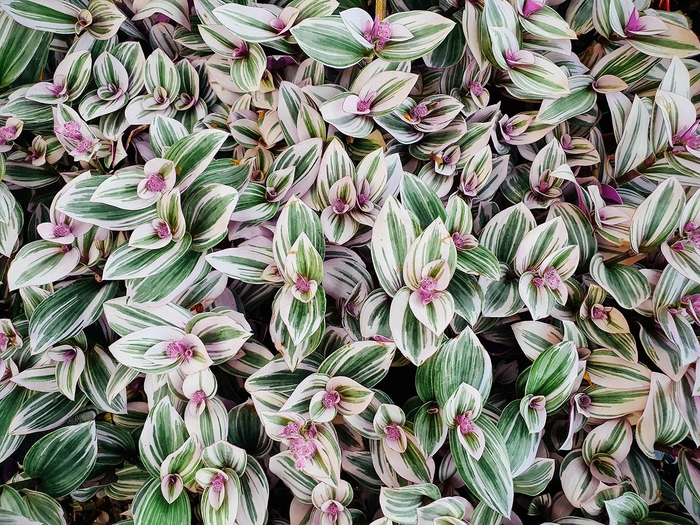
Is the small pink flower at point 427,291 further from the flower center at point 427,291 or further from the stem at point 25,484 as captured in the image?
the stem at point 25,484

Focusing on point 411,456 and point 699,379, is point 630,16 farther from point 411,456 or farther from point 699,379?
point 411,456

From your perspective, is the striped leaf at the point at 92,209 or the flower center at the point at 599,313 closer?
the striped leaf at the point at 92,209

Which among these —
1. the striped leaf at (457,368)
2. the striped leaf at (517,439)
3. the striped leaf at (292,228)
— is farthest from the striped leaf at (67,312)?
the striped leaf at (517,439)

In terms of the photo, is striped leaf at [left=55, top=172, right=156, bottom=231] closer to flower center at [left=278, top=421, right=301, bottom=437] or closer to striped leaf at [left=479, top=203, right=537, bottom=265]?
flower center at [left=278, top=421, right=301, bottom=437]

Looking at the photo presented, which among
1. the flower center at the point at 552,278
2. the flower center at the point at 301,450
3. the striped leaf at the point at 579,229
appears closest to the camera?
the flower center at the point at 301,450

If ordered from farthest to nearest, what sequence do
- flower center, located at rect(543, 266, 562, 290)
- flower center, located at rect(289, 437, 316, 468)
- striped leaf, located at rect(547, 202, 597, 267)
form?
striped leaf, located at rect(547, 202, 597, 267)
flower center, located at rect(543, 266, 562, 290)
flower center, located at rect(289, 437, 316, 468)

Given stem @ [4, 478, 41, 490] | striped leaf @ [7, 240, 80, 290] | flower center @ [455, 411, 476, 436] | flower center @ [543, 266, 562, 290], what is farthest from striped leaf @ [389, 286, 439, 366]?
stem @ [4, 478, 41, 490]

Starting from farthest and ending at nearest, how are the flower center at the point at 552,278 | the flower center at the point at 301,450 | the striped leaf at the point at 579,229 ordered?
1. the striped leaf at the point at 579,229
2. the flower center at the point at 552,278
3. the flower center at the point at 301,450

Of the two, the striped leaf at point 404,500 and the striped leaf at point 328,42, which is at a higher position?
the striped leaf at point 328,42
